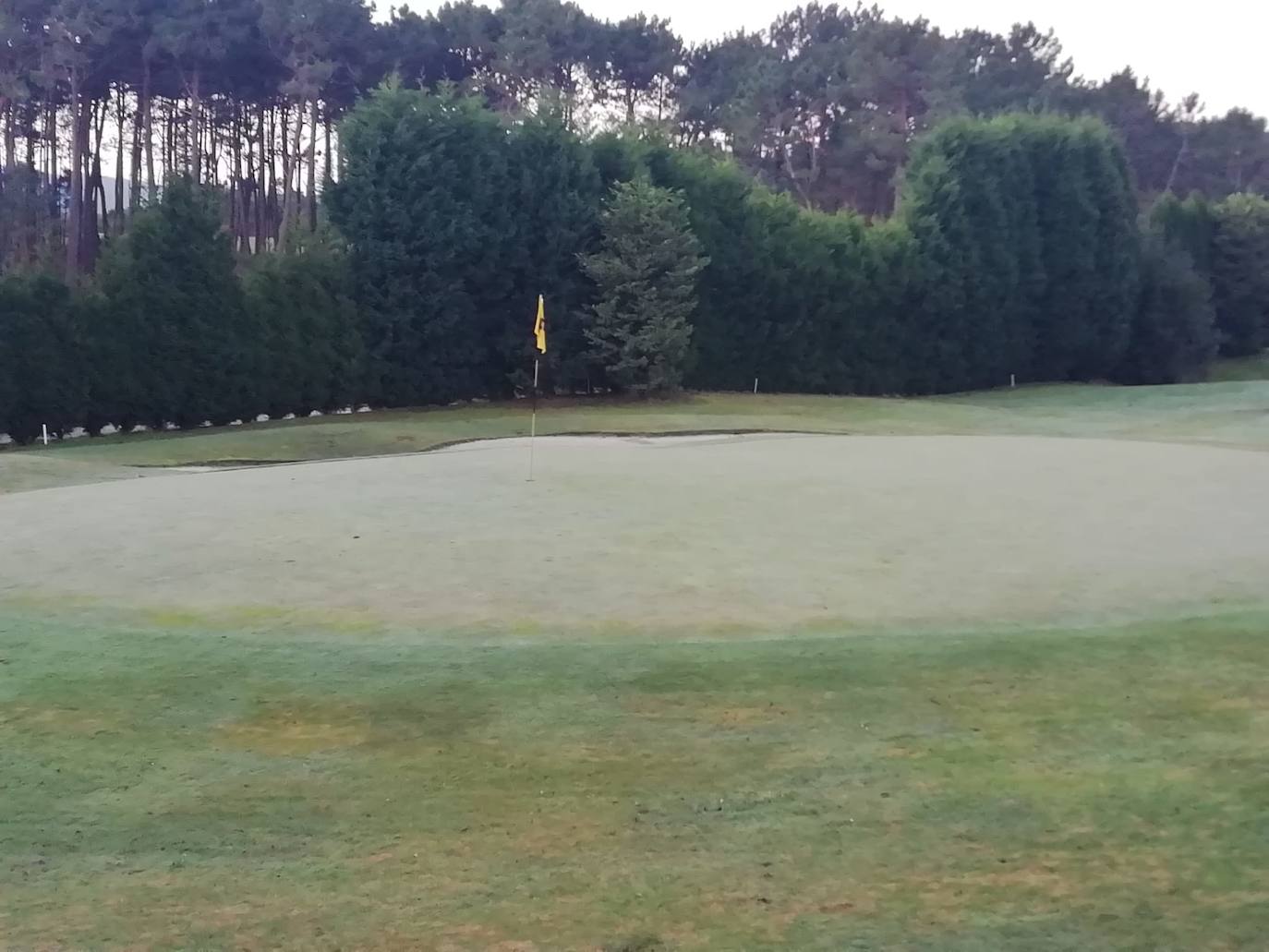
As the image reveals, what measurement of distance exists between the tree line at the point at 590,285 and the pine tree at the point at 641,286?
0.19 feet

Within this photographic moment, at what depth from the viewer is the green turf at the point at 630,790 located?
12.0 ft

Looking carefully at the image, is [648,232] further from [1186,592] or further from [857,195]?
[857,195]

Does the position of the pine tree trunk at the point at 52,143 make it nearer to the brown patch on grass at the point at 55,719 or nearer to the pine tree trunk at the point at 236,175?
the pine tree trunk at the point at 236,175

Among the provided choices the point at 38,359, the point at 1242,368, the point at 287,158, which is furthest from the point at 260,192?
the point at 1242,368

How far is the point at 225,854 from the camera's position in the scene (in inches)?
160

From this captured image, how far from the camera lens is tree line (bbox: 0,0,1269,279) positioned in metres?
42.6

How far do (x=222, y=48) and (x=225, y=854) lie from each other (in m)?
44.5

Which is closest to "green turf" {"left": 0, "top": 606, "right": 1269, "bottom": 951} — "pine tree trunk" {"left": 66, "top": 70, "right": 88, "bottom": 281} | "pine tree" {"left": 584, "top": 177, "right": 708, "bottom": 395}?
"pine tree" {"left": 584, "top": 177, "right": 708, "bottom": 395}

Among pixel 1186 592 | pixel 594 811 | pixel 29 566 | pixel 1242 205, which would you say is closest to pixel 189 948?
pixel 594 811

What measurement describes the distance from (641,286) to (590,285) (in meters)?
1.35

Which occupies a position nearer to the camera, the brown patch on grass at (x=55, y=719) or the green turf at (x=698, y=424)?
the brown patch on grass at (x=55, y=719)

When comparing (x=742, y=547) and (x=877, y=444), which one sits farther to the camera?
(x=877, y=444)

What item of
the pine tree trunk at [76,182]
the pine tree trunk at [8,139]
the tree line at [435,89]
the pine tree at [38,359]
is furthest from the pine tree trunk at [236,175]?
the pine tree at [38,359]

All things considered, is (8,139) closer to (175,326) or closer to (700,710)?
(175,326)
